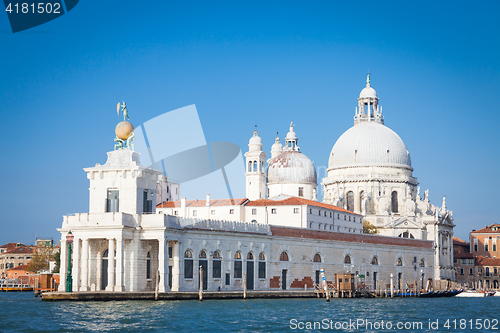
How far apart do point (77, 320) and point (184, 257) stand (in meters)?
16.3

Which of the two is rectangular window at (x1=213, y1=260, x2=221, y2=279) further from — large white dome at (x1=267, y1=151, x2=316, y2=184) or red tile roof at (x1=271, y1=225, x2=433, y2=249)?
large white dome at (x1=267, y1=151, x2=316, y2=184)

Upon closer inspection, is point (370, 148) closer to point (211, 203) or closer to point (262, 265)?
point (211, 203)

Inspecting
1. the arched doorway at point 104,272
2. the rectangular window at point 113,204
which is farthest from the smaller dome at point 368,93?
the arched doorway at point 104,272

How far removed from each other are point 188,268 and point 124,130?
32.4 ft

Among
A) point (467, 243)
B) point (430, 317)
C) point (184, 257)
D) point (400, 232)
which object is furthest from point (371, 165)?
point (430, 317)

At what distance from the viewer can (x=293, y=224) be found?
73.8m

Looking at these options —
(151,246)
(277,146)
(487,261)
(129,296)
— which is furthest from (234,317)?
(487,261)

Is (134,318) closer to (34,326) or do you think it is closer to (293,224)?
(34,326)

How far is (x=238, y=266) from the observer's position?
5959cm

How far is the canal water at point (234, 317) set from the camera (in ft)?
124

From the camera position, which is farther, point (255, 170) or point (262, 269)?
point (255, 170)

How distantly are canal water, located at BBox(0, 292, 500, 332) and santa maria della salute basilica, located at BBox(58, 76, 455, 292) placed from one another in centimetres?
414

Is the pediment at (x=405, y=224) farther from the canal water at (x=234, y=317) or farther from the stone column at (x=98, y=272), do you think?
the stone column at (x=98, y=272)

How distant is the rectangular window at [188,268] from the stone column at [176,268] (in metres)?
1.01
